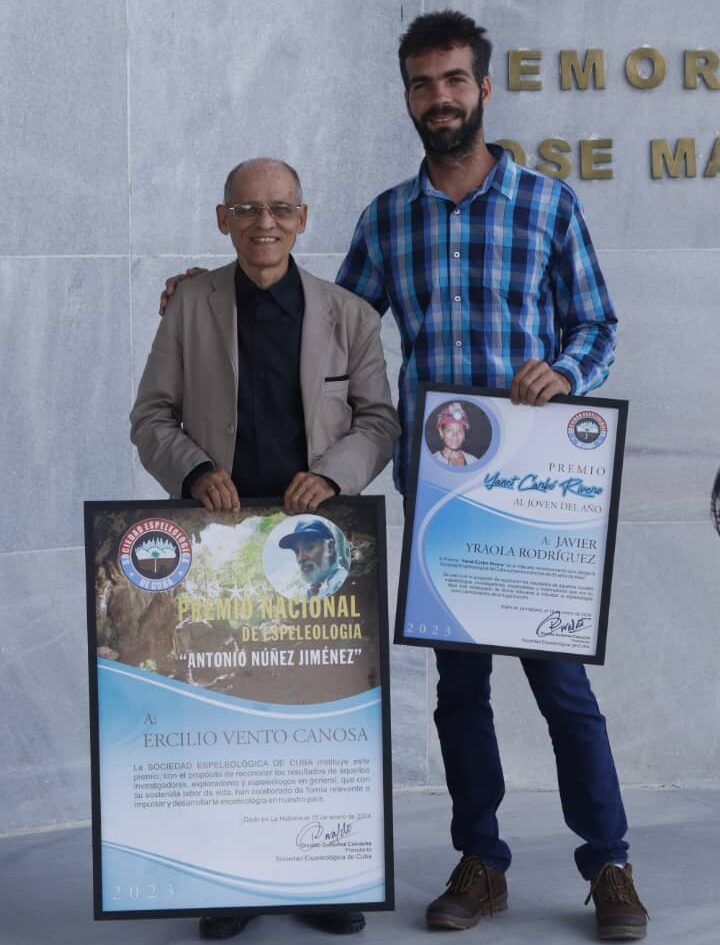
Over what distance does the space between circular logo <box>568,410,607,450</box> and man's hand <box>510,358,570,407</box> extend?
7 centimetres

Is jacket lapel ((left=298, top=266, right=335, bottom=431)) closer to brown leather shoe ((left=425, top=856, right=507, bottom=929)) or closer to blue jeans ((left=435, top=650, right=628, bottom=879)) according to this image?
blue jeans ((left=435, top=650, right=628, bottom=879))

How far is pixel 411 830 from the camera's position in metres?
4.45

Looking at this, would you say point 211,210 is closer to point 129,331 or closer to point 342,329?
point 129,331

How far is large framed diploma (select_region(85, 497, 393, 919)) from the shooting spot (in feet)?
10.9

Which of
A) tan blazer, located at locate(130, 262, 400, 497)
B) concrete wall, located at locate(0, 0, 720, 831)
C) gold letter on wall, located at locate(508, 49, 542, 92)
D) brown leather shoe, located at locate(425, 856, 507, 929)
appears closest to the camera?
tan blazer, located at locate(130, 262, 400, 497)

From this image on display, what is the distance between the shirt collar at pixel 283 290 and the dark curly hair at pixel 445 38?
21.3 inches

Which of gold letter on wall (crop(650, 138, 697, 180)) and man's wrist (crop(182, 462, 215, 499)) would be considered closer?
man's wrist (crop(182, 462, 215, 499))

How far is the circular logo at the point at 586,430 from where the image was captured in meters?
3.34

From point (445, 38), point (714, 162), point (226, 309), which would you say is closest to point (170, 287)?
point (226, 309)

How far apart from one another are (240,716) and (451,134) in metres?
1.38

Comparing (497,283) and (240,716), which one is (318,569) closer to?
(240,716)

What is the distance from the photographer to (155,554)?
3307 millimetres

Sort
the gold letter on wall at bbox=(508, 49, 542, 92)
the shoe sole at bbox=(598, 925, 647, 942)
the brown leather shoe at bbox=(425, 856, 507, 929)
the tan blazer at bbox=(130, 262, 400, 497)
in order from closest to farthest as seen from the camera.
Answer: the tan blazer at bbox=(130, 262, 400, 497) < the shoe sole at bbox=(598, 925, 647, 942) < the brown leather shoe at bbox=(425, 856, 507, 929) < the gold letter on wall at bbox=(508, 49, 542, 92)

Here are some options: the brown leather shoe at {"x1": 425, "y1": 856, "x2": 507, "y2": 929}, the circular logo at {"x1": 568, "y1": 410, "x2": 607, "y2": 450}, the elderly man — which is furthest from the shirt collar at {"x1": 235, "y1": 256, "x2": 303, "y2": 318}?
the brown leather shoe at {"x1": 425, "y1": 856, "x2": 507, "y2": 929}
